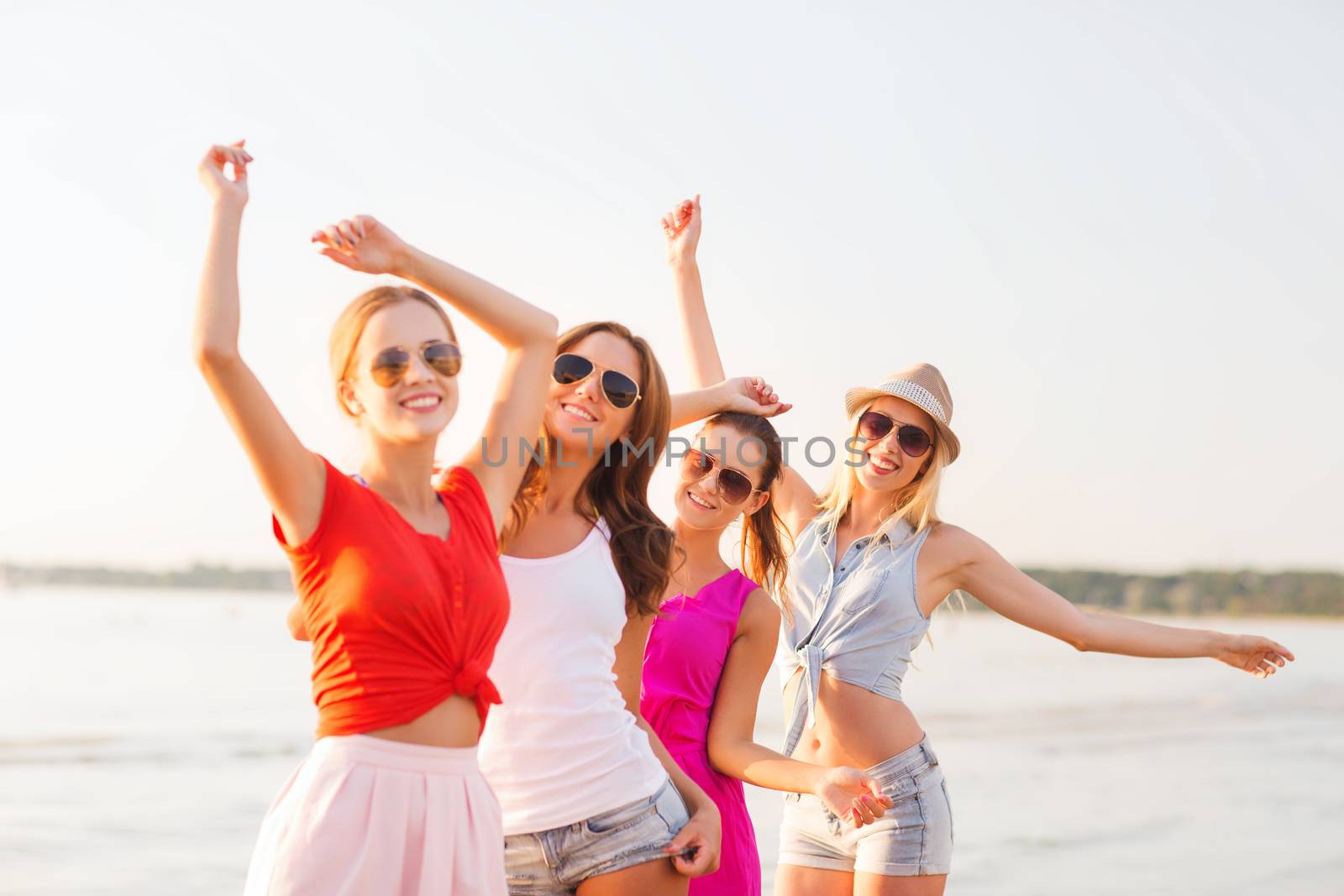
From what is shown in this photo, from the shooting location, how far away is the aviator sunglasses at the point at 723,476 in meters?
3.83

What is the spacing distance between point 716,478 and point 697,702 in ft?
2.20

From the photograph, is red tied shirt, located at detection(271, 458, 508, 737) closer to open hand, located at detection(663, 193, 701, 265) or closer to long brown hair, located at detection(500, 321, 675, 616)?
long brown hair, located at detection(500, 321, 675, 616)

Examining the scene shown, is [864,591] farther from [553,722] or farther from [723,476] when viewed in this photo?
[553,722]

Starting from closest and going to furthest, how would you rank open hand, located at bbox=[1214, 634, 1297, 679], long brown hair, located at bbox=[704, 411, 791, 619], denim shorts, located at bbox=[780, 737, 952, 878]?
denim shorts, located at bbox=[780, 737, 952, 878] < long brown hair, located at bbox=[704, 411, 791, 619] < open hand, located at bbox=[1214, 634, 1297, 679]

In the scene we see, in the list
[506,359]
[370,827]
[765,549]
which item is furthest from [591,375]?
[765,549]

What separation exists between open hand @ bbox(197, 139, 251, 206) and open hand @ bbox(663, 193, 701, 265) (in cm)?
249

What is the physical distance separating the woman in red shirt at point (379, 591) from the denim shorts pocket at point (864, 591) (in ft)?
6.78

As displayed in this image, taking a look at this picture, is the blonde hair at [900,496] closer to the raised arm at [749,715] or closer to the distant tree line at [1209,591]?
the raised arm at [749,715]

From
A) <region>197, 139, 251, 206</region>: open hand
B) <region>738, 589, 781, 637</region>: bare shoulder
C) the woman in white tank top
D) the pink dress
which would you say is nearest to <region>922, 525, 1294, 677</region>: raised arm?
<region>738, 589, 781, 637</region>: bare shoulder

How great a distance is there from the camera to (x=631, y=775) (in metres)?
2.85

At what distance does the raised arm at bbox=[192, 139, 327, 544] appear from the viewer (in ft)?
7.12

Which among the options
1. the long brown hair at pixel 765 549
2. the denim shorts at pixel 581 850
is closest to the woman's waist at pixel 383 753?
the denim shorts at pixel 581 850

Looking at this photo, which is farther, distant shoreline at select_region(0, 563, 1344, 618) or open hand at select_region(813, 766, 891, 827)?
distant shoreline at select_region(0, 563, 1344, 618)

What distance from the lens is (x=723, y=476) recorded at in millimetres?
3828
